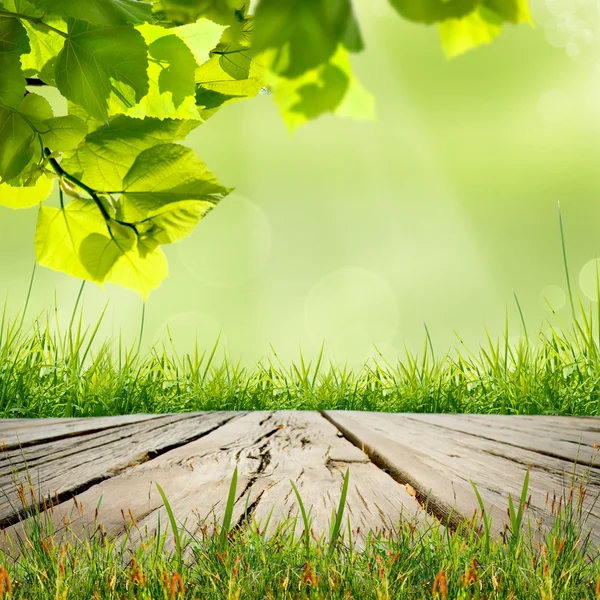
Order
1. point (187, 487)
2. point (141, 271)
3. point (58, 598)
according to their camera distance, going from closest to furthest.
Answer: point (141, 271), point (58, 598), point (187, 487)

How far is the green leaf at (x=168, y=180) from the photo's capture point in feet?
1.50

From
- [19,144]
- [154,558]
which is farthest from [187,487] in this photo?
[19,144]

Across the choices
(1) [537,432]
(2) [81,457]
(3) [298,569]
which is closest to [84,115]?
(3) [298,569]

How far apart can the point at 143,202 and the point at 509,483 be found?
45.3 inches

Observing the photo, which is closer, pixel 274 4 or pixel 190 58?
pixel 274 4

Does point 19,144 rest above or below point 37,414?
above

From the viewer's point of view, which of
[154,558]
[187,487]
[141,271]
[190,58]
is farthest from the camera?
[187,487]

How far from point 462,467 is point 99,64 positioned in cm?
133

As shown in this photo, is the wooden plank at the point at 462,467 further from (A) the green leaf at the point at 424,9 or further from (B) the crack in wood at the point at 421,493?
(A) the green leaf at the point at 424,9

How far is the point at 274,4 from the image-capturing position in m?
0.22

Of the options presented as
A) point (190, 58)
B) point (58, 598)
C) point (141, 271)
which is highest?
point (190, 58)

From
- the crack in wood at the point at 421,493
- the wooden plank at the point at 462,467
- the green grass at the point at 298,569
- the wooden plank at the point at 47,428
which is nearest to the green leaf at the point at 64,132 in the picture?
the green grass at the point at 298,569

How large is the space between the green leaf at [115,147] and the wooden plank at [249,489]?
647 millimetres

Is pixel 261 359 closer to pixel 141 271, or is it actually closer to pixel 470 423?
pixel 470 423
